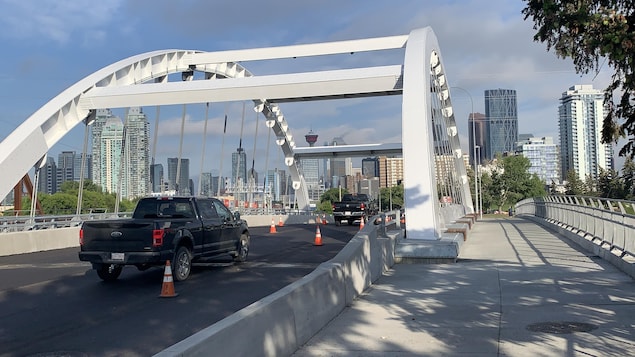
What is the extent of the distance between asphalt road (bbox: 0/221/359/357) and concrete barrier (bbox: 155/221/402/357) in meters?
1.53

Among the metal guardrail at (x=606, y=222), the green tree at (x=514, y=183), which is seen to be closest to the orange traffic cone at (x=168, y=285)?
the metal guardrail at (x=606, y=222)

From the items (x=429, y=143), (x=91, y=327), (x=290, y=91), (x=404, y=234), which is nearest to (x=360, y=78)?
(x=290, y=91)

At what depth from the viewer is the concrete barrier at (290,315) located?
5.02m

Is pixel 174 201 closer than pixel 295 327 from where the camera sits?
No

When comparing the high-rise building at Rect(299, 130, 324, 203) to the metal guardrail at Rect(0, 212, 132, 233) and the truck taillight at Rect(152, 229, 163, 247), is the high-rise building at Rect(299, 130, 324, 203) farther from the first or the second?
the truck taillight at Rect(152, 229, 163, 247)

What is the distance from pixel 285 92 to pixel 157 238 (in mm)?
16155

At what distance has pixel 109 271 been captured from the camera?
1274 centimetres

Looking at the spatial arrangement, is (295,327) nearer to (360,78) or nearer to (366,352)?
(366,352)

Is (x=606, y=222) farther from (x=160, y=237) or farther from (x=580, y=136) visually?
(x=580, y=136)

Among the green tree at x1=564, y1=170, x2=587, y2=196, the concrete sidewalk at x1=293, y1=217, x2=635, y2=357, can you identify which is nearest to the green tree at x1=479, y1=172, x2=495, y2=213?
the green tree at x1=564, y1=170, x2=587, y2=196

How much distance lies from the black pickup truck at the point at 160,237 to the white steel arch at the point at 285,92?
5.59m

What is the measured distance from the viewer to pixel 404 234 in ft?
56.1

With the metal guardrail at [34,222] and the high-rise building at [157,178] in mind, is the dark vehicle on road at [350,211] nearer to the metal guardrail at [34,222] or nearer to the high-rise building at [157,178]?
the high-rise building at [157,178]

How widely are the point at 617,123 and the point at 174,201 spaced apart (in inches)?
431
